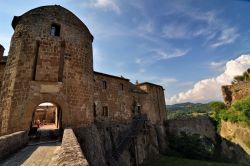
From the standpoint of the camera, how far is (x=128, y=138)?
63.8 feet

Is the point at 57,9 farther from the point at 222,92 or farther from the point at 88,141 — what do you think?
the point at 222,92

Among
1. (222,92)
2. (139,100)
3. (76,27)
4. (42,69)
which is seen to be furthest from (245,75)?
(42,69)

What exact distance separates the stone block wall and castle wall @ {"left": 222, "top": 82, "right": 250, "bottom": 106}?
1240 inches

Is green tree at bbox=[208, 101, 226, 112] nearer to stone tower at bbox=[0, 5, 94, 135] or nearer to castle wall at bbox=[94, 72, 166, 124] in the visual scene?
castle wall at bbox=[94, 72, 166, 124]

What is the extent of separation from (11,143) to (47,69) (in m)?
4.75

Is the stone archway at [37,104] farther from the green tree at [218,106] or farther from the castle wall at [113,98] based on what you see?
the green tree at [218,106]

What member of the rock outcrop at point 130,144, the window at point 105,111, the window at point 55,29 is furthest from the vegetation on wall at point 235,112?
the window at point 55,29

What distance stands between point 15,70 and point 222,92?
3180 cm

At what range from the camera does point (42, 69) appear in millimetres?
10250

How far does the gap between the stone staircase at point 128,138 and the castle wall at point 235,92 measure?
53.6 ft

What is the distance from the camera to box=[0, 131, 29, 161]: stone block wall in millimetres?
6246

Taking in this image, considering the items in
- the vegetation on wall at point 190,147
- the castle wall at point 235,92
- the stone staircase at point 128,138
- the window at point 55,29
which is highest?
the window at point 55,29

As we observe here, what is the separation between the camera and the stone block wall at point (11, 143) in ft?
20.5

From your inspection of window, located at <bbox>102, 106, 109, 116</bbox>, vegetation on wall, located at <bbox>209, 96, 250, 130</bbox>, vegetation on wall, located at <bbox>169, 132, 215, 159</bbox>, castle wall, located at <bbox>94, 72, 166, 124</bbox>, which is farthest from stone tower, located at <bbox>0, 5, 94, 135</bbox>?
vegetation on wall, located at <bbox>209, 96, 250, 130</bbox>
